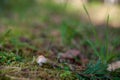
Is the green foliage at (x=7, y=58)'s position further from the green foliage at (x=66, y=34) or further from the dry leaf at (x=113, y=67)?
the green foliage at (x=66, y=34)

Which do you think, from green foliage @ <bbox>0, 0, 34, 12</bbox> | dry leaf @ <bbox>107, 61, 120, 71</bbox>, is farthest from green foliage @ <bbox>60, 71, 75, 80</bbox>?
green foliage @ <bbox>0, 0, 34, 12</bbox>

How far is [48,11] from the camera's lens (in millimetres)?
5676

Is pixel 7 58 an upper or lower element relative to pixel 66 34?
lower

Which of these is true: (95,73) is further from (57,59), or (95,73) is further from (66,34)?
(66,34)

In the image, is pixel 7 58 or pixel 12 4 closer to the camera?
pixel 7 58

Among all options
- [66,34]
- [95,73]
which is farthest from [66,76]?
[66,34]

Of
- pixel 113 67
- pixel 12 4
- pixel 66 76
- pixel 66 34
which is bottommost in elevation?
pixel 66 76

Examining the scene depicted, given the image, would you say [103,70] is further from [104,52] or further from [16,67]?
[16,67]

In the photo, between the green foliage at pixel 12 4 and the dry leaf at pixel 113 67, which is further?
the green foliage at pixel 12 4

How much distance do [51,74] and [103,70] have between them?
1.14ft

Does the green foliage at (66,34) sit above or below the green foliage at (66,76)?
above

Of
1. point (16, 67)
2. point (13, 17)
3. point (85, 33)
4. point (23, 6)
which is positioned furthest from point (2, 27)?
point (16, 67)

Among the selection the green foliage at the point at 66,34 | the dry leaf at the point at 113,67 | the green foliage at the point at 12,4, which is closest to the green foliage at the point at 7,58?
the dry leaf at the point at 113,67

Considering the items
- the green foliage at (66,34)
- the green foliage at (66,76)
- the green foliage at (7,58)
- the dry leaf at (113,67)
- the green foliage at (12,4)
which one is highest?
the green foliage at (12,4)
